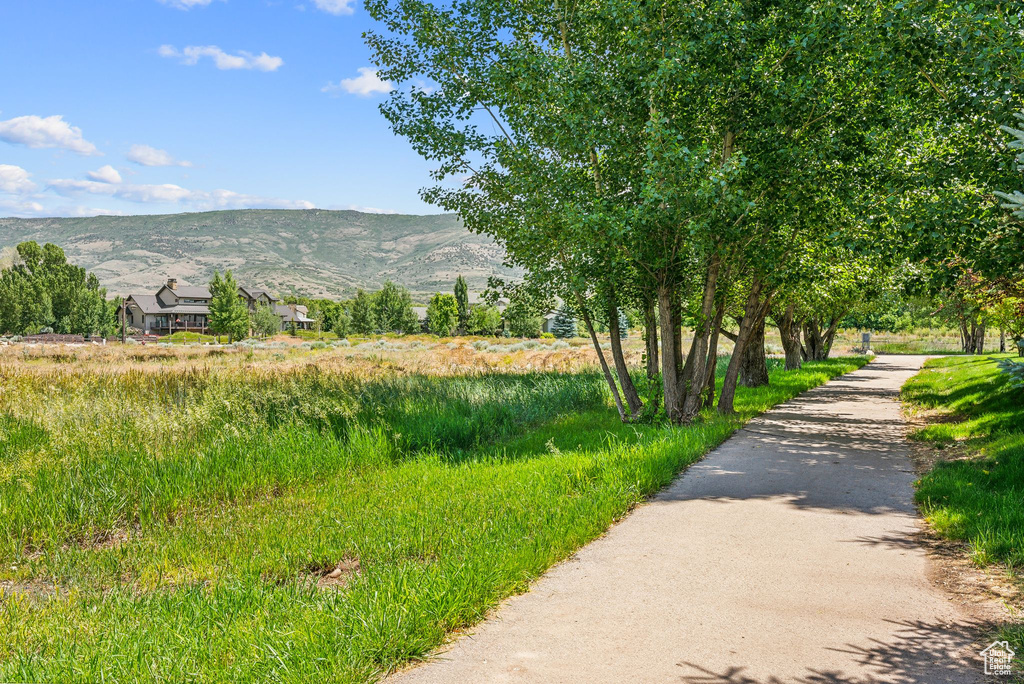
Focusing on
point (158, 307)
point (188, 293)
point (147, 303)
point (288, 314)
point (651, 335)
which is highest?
point (188, 293)

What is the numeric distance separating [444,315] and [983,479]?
95395 millimetres

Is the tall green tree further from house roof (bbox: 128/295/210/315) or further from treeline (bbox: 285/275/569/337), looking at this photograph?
house roof (bbox: 128/295/210/315)

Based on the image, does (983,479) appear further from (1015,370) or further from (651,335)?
(651,335)

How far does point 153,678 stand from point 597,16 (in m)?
11.3

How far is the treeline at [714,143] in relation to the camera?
9.42 meters

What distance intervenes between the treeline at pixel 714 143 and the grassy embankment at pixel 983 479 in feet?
7.59

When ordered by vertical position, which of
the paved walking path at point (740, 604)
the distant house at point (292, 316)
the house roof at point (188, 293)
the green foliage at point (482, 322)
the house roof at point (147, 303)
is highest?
the house roof at point (188, 293)

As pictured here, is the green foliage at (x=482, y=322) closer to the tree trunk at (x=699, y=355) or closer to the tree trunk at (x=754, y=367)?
the tree trunk at (x=754, y=367)

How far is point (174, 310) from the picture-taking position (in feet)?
451

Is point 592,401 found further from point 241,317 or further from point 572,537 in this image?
point 241,317

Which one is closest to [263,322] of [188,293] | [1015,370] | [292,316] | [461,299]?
[461,299]

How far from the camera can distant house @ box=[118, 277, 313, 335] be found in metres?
136

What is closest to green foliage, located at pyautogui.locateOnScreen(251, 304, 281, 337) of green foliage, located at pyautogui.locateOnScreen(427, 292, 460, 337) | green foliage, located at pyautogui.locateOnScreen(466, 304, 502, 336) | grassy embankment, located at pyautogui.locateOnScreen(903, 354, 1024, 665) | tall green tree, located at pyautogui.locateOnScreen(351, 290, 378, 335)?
tall green tree, located at pyautogui.locateOnScreen(351, 290, 378, 335)

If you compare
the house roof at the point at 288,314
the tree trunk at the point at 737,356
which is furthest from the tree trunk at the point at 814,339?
the house roof at the point at 288,314
